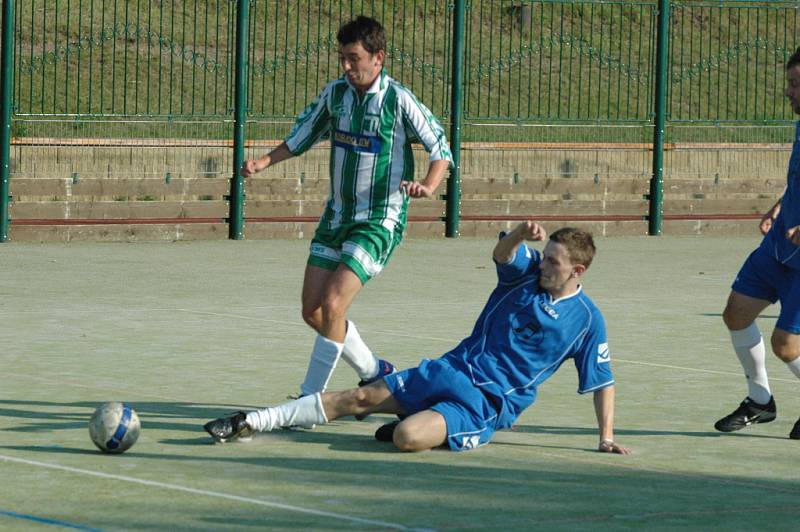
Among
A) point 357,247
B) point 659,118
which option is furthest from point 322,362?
point 659,118

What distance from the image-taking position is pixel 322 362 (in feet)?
27.7

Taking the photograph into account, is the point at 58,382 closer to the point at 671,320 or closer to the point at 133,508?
the point at 133,508

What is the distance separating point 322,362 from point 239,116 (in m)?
12.7

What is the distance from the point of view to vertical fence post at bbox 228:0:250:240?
20.7m

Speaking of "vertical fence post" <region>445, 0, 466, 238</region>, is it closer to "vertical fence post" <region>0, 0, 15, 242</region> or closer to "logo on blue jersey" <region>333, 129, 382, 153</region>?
"vertical fence post" <region>0, 0, 15, 242</region>

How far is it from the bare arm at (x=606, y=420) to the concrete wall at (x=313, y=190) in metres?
12.9

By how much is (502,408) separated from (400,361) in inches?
121

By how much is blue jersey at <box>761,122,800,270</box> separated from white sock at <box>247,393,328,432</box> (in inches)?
87.5

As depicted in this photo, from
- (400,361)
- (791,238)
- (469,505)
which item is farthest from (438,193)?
(469,505)

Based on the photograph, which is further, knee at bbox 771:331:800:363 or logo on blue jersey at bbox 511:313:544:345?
knee at bbox 771:331:800:363

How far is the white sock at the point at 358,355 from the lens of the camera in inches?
341

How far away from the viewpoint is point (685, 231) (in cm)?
2389

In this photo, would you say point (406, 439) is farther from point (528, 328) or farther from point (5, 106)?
point (5, 106)

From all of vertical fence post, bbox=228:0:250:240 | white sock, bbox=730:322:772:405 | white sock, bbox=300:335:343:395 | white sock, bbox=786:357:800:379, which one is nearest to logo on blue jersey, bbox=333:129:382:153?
white sock, bbox=300:335:343:395
